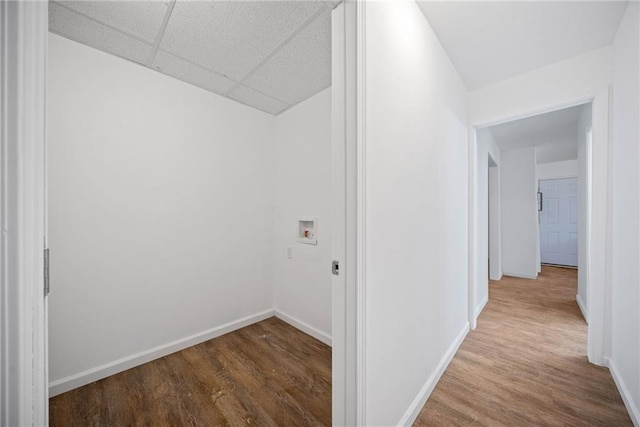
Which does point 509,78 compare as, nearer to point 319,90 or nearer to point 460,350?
point 319,90

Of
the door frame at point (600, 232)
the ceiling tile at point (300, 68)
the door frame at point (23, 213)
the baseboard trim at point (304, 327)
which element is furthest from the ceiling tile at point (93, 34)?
the door frame at point (600, 232)

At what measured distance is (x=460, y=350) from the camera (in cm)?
222

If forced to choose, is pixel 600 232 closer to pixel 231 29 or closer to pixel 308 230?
pixel 308 230

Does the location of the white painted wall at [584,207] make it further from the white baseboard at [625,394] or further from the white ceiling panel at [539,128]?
the white baseboard at [625,394]

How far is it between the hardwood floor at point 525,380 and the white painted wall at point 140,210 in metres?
1.98

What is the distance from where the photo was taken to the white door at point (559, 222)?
18.7ft

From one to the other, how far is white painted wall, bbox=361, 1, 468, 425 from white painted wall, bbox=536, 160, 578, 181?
5.72 m

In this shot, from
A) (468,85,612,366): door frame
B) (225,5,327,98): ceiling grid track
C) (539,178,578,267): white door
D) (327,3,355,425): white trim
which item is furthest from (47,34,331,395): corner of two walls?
(539,178,578,267): white door

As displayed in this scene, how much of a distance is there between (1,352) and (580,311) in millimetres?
4611

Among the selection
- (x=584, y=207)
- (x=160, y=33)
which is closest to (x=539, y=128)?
(x=584, y=207)

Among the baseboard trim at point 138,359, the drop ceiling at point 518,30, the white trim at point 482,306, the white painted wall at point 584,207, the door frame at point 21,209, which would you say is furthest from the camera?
the white trim at point 482,306

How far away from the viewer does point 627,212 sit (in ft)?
5.26

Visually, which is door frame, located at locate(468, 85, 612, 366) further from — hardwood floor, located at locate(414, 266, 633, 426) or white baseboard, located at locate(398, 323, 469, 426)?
white baseboard, located at locate(398, 323, 469, 426)

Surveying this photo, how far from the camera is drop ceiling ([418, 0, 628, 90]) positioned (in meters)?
1.55
